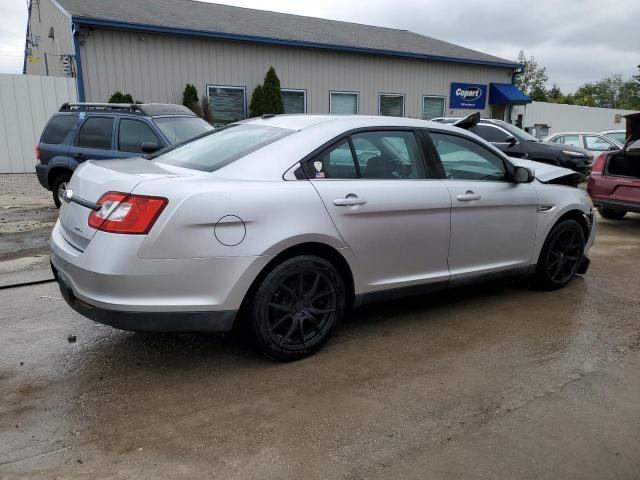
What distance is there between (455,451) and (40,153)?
8.18m

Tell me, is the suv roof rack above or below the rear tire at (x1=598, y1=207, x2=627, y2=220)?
above

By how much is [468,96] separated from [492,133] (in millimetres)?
9081

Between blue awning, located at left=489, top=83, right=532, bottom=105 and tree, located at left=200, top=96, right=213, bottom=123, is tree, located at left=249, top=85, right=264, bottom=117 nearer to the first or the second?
tree, located at left=200, top=96, right=213, bottom=123

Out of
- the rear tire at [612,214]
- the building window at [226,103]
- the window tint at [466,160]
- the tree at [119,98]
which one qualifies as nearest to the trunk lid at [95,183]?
the window tint at [466,160]

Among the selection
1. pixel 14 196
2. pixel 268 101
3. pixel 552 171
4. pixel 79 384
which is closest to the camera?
pixel 79 384

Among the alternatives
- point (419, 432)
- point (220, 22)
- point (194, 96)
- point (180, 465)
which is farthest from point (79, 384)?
point (220, 22)

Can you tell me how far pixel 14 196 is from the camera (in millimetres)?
10594

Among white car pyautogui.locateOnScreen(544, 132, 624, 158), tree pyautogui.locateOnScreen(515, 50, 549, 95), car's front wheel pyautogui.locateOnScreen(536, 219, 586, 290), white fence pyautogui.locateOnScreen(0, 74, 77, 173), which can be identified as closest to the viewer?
car's front wheel pyautogui.locateOnScreen(536, 219, 586, 290)

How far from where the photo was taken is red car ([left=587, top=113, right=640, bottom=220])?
8.08 metres

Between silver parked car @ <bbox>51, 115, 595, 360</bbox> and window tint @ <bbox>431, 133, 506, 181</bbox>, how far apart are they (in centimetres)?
1

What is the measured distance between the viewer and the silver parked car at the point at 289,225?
119 inches

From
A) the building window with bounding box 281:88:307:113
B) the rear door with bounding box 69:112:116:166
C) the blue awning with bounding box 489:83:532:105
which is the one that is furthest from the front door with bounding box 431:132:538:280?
the blue awning with bounding box 489:83:532:105

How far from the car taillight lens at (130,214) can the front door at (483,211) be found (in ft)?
7.40

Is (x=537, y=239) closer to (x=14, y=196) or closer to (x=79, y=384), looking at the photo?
(x=79, y=384)
